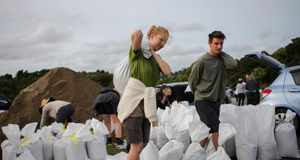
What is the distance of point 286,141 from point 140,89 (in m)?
2.59

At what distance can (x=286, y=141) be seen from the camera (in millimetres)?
3613

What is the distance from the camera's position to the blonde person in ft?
6.93

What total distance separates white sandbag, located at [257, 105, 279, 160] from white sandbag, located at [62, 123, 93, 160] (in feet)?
7.34

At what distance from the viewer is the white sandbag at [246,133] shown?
3291mm

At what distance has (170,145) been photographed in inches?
116

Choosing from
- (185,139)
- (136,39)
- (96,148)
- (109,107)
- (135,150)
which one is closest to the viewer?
(136,39)

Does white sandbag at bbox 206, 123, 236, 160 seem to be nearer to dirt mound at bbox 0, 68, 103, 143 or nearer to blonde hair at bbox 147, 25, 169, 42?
blonde hair at bbox 147, 25, 169, 42

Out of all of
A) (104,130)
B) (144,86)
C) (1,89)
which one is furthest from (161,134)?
(1,89)

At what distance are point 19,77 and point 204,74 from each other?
1005 centimetres

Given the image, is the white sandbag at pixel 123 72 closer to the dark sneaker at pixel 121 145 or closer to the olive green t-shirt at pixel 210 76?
the olive green t-shirt at pixel 210 76

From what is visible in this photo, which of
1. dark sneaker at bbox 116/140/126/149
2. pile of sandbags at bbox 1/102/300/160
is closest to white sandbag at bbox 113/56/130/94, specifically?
pile of sandbags at bbox 1/102/300/160

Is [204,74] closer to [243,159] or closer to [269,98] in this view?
[243,159]

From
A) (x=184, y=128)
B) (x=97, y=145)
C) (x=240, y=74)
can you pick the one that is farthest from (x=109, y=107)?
(x=240, y=74)

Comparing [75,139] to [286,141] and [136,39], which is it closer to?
[136,39]
